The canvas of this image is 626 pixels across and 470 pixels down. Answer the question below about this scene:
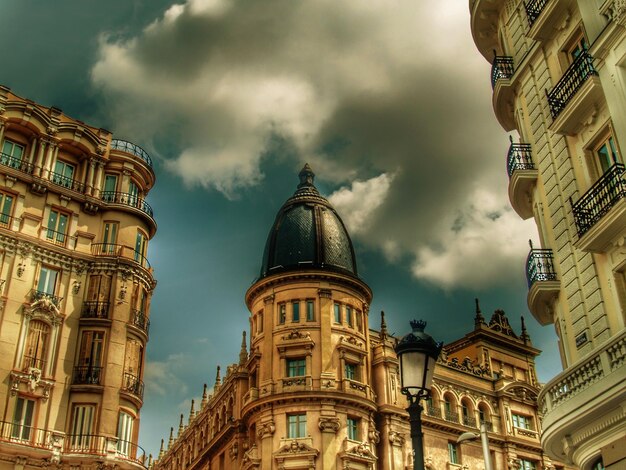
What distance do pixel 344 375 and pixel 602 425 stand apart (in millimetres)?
37685

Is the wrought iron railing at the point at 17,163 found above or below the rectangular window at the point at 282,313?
above

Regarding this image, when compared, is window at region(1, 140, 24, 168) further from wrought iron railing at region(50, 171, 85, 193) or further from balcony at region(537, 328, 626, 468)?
balcony at region(537, 328, 626, 468)

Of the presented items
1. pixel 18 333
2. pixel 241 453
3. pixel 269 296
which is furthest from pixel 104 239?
pixel 241 453

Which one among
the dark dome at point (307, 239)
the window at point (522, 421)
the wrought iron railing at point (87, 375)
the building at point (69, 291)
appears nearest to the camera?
the building at point (69, 291)

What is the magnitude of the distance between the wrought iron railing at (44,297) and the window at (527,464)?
4226cm

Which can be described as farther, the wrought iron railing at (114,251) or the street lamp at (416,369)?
the wrought iron railing at (114,251)

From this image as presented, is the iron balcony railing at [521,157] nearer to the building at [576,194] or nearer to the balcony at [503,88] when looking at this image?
the building at [576,194]

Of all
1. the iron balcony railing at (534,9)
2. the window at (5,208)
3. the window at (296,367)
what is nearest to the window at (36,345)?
the window at (5,208)

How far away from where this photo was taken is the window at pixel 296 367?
56812 mm

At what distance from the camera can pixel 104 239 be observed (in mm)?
46219

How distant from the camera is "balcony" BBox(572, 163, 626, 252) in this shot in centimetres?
2167

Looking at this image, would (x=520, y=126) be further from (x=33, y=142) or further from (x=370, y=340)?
(x=370, y=340)

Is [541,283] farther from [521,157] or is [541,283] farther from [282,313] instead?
[282,313]

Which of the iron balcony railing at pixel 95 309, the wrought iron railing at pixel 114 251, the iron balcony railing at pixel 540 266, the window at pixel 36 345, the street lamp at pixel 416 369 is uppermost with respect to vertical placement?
the wrought iron railing at pixel 114 251
